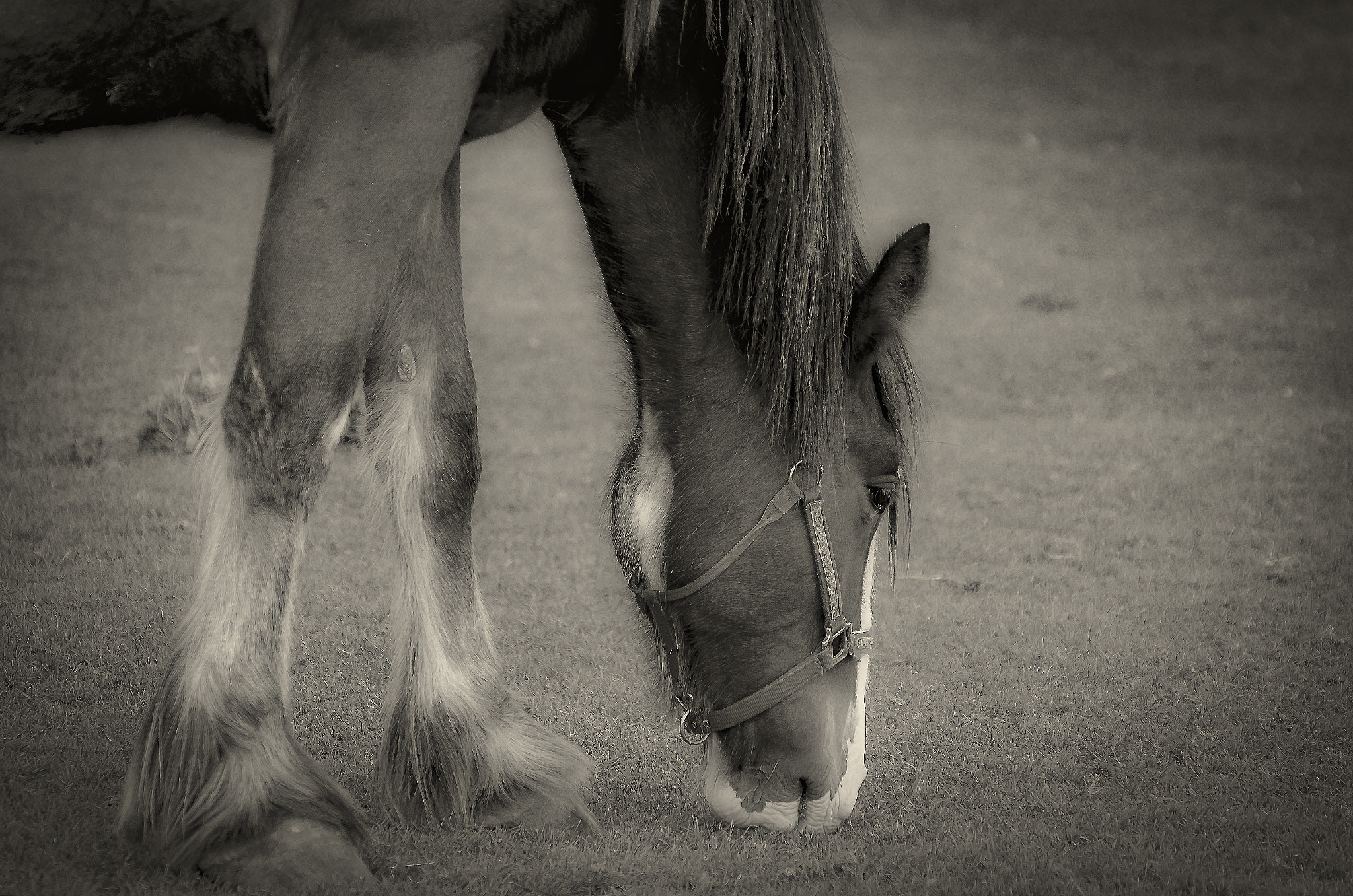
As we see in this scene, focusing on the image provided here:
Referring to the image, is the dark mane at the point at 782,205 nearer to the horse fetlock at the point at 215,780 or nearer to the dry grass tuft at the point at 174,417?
the horse fetlock at the point at 215,780

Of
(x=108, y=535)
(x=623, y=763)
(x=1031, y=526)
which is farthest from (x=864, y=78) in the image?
(x=623, y=763)

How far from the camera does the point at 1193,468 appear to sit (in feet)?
18.7

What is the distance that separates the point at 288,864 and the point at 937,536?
325 cm

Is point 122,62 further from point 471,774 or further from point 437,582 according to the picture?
point 471,774

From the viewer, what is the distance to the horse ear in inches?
99.0

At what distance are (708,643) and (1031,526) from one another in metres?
2.81

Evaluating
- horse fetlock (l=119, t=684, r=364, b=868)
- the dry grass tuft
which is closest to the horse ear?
horse fetlock (l=119, t=684, r=364, b=868)

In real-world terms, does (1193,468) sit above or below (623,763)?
below

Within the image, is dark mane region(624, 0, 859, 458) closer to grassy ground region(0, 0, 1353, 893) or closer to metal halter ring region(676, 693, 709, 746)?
grassy ground region(0, 0, 1353, 893)

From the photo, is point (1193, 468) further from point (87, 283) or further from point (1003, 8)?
point (1003, 8)

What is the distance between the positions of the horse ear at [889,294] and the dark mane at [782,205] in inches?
1.6

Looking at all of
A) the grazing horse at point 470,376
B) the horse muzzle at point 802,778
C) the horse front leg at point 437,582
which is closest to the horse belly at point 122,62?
the grazing horse at point 470,376

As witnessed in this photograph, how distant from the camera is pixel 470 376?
9.66ft

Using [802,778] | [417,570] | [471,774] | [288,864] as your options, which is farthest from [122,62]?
[802,778]
